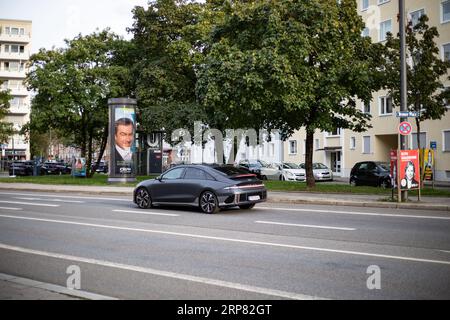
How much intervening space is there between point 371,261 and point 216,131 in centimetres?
2680

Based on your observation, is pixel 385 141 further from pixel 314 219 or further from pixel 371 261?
pixel 371 261

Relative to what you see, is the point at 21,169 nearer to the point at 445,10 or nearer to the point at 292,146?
the point at 292,146

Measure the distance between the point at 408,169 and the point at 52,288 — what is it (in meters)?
13.1

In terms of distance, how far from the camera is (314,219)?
12.6m

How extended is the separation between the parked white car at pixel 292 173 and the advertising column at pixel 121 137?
12.3m

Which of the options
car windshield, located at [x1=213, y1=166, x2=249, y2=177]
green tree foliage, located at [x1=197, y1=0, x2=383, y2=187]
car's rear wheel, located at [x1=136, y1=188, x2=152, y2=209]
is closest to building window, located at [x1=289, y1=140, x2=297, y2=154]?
green tree foliage, located at [x1=197, y1=0, x2=383, y2=187]

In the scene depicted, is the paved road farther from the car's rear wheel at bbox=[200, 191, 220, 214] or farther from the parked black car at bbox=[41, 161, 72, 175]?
the parked black car at bbox=[41, 161, 72, 175]

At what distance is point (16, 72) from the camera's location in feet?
279

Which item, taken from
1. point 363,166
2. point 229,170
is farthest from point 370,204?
point 363,166

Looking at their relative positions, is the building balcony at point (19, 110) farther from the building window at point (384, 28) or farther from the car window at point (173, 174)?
the car window at point (173, 174)

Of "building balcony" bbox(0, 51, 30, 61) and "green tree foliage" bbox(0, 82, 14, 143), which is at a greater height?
"building balcony" bbox(0, 51, 30, 61)

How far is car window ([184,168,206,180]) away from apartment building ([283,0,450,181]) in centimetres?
2412

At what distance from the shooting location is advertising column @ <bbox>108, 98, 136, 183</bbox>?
1175 inches

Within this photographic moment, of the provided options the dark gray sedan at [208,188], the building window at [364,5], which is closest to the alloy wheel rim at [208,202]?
the dark gray sedan at [208,188]
